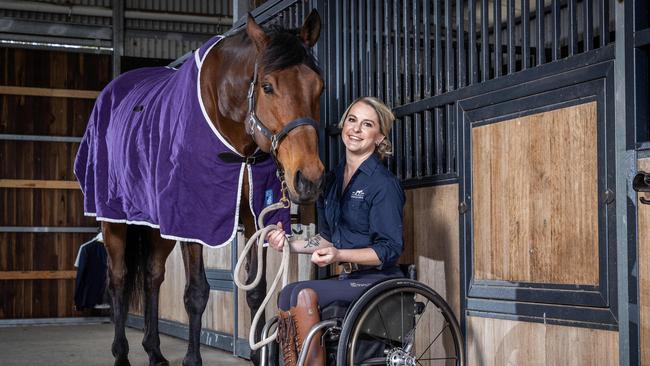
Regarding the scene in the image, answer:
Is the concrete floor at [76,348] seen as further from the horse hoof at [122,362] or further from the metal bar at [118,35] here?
the metal bar at [118,35]

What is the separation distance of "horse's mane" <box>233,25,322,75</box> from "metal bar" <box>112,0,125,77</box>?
5.26 metres

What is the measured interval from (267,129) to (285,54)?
244 millimetres

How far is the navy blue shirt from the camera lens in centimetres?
225

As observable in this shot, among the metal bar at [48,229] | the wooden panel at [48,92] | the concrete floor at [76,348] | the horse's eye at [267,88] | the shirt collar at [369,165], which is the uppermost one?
the wooden panel at [48,92]

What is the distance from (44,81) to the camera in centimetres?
736

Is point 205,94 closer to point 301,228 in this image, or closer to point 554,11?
point 301,228

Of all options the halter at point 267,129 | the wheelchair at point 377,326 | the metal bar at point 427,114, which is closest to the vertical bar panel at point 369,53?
the metal bar at point 427,114

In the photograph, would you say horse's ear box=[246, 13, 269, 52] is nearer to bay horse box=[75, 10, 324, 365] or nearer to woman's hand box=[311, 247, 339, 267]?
bay horse box=[75, 10, 324, 365]

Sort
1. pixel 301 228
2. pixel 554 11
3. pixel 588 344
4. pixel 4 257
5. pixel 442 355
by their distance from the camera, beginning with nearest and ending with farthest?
pixel 588 344 < pixel 554 11 < pixel 442 355 < pixel 301 228 < pixel 4 257

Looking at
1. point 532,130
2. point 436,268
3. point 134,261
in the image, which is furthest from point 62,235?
point 532,130

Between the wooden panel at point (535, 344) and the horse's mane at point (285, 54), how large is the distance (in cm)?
97

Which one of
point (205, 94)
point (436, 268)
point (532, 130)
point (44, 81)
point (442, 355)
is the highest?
point (44, 81)

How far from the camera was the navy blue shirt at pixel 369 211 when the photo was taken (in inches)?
88.4

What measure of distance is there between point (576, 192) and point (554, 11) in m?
0.53
